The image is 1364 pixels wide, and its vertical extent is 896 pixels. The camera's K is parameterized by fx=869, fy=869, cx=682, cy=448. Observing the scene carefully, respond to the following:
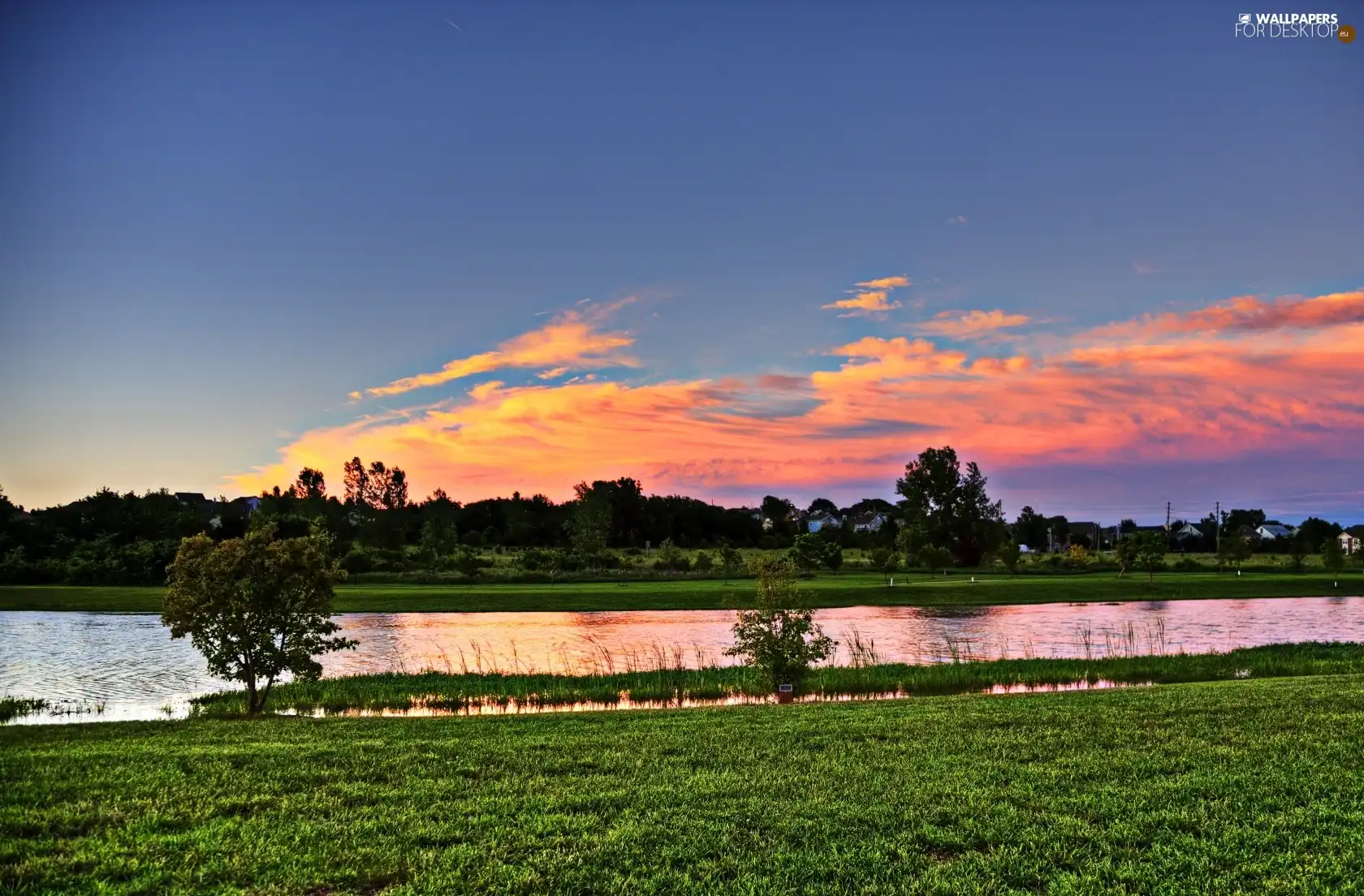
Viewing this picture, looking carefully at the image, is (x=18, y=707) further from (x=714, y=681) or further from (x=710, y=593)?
(x=710, y=593)

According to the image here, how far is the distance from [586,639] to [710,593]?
20.5 metres

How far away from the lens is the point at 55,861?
21.0 feet

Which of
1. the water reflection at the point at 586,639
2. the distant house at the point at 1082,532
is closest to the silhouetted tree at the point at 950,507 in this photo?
the water reflection at the point at 586,639

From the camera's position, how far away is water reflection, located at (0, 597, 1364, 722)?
73.5 feet

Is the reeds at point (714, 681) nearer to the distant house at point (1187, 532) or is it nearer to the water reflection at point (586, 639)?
the water reflection at point (586, 639)

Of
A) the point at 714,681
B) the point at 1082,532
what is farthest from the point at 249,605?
the point at 1082,532

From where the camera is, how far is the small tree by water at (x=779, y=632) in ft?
60.8

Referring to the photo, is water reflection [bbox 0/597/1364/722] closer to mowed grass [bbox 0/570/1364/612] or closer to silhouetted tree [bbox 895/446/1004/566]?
mowed grass [bbox 0/570/1364/612]

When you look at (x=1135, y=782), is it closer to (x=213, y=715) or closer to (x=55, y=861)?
(x=55, y=861)

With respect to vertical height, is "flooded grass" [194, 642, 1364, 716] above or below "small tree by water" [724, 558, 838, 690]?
below

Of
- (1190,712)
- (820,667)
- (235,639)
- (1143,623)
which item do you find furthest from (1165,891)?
(1143,623)

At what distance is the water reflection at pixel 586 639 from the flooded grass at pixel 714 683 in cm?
216

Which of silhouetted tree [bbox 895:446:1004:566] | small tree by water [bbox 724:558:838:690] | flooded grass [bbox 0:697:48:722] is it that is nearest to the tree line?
silhouetted tree [bbox 895:446:1004:566]

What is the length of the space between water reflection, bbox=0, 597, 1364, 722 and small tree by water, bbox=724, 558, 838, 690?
6.46 meters
